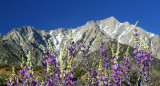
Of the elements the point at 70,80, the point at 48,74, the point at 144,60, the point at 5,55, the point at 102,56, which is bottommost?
the point at 70,80

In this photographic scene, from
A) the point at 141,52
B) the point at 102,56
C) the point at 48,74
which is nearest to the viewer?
the point at 48,74

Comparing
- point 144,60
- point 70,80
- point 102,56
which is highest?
point 102,56

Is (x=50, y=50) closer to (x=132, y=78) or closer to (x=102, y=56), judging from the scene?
(x=102, y=56)

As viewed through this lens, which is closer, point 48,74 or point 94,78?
point 48,74

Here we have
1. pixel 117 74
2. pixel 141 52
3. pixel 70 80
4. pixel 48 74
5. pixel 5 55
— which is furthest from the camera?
pixel 5 55

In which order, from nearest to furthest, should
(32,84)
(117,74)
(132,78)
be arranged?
(32,84), (117,74), (132,78)

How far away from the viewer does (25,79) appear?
17.9 feet

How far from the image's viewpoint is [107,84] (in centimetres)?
596

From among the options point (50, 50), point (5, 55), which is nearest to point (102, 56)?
point (50, 50)

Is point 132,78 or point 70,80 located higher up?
point 132,78

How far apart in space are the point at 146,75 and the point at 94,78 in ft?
6.43

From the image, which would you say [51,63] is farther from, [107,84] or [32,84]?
[107,84]

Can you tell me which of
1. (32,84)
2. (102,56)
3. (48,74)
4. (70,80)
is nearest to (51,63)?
(48,74)

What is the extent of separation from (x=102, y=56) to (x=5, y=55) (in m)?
154
